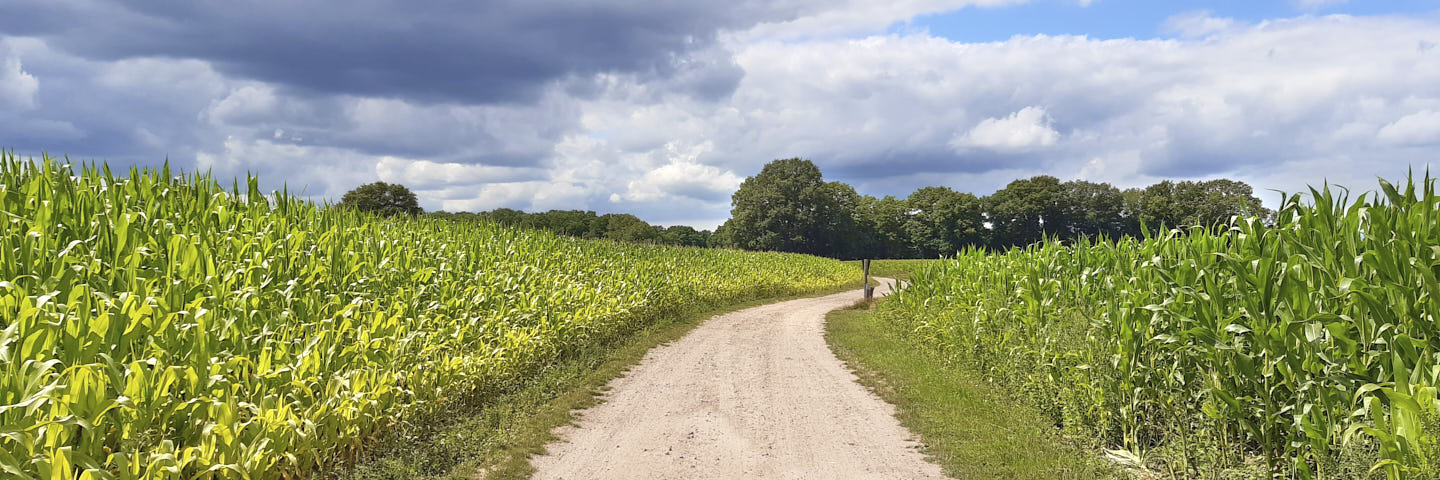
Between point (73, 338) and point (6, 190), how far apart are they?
4072mm

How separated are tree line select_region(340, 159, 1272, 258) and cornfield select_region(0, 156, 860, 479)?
2276 inches

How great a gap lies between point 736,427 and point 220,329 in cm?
560

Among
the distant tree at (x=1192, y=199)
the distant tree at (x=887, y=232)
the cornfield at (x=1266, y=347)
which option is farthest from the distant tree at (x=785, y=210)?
the cornfield at (x=1266, y=347)

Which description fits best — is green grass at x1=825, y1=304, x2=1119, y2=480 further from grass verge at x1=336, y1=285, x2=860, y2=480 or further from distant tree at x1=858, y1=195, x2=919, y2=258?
distant tree at x1=858, y1=195, x2=919, y2=258

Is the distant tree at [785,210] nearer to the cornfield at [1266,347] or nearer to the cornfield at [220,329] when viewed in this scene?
the cornfield at [220,329]

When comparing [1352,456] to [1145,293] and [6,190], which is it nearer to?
[1145,293]

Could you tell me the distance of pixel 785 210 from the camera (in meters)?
73.6

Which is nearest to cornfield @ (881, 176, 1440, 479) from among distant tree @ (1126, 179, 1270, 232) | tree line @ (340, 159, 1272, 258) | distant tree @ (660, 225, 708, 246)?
tree line @ (340, 159, 1272, 258)

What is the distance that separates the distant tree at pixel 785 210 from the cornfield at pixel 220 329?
62063mm

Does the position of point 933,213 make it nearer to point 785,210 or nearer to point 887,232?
point 887,232

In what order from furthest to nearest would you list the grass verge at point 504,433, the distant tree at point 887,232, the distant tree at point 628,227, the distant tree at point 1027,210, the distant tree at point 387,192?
the distant tree at point 887,232
the distant tree at point 628,227
the distant tree at point 1027,210
the distant tree at point 387,192
the grass verge at point 504,433

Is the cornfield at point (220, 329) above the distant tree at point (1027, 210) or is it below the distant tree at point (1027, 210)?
below

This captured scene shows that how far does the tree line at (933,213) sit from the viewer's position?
7488cm

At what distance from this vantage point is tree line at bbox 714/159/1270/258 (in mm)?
74875
